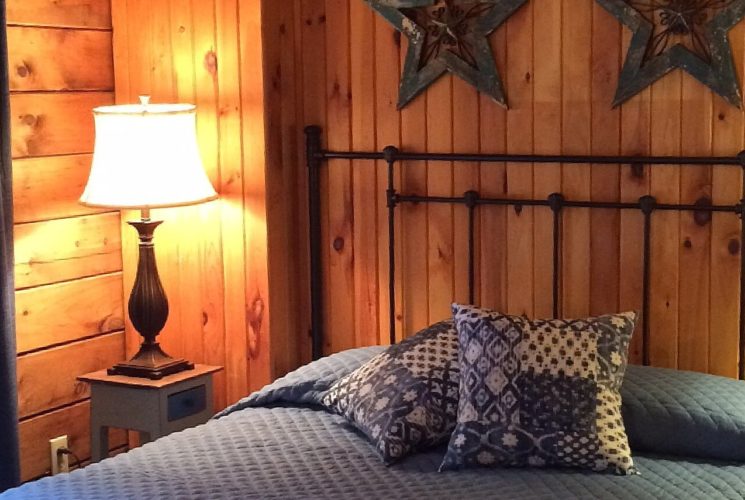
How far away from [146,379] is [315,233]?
675 mm

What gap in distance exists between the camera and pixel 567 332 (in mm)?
2711

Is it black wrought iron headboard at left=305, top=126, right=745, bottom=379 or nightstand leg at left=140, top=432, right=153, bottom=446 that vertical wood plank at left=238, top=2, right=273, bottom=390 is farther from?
nightstand leg at left=140, top=432, right=153, bottom=446

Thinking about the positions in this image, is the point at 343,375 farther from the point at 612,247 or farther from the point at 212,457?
the point at 612,247

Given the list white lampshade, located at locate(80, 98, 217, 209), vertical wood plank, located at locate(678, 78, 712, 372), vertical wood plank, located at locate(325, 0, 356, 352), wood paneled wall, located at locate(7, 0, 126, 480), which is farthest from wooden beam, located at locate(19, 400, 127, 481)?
vertical wood plank, located at locate(678, 78, 712, 372)

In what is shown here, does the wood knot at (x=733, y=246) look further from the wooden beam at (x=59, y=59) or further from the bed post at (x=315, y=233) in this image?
the wooden beam at (x=59, y=59)

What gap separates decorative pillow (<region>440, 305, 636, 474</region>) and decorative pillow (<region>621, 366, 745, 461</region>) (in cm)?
8

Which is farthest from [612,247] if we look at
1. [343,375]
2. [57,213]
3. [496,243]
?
[57,213]

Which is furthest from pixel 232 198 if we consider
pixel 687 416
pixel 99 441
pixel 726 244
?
pixel 687 416

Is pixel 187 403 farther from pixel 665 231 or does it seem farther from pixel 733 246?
pixel 733 246

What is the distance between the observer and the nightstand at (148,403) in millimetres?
3318

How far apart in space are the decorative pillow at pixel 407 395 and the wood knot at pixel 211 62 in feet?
3.60

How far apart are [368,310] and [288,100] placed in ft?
2.23

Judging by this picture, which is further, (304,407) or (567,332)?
(304,407)

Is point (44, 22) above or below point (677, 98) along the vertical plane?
above
